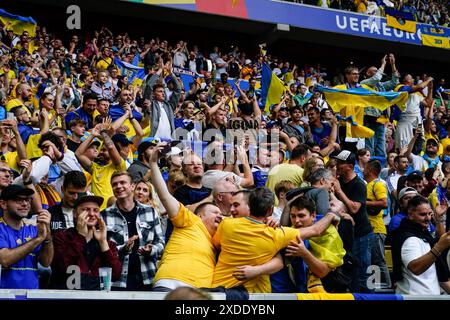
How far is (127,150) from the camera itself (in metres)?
7.27

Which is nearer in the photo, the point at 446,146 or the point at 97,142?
the point at 97,142

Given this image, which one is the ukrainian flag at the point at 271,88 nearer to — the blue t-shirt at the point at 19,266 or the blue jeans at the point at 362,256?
the blue jeans at the point at 362,256

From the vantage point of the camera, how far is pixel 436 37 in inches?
869

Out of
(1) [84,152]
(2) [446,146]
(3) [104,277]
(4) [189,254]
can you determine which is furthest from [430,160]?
(3) [104,277]

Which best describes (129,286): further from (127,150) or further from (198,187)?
(127,150)

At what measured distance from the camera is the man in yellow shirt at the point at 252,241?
439 centimetres

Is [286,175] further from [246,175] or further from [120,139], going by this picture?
[120,139]

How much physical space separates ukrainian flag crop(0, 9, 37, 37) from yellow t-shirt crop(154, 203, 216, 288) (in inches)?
439

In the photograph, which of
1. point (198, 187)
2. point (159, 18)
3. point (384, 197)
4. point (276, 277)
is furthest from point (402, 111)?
point (159, 18)

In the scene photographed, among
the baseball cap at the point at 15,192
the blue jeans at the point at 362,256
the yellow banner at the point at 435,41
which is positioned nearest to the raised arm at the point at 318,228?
the blue jeans at the point at 362,256

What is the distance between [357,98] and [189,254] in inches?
256

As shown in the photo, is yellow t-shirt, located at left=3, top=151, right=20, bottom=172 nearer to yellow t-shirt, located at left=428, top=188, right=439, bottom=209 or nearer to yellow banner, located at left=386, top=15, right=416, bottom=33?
yellow t-shirt, located at left=428, top=188, right=439, bottom=209

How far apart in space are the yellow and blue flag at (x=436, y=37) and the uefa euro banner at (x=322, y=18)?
8 centimetres
